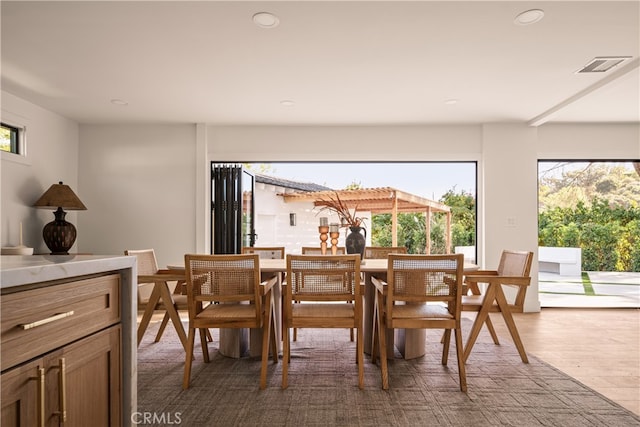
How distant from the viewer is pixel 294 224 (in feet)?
31.8

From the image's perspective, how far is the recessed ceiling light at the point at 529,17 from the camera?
259cm

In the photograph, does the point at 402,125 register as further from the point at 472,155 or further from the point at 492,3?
the point at 492,3

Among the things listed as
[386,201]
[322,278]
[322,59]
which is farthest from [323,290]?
[386,201]

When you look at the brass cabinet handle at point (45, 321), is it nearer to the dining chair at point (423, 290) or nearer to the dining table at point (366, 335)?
the dining chair at point (423, 290)

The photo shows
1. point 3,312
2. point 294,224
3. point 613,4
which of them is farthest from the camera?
point 294,224

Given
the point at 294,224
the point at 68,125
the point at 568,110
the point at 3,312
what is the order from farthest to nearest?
the point at 294,224 → the point at 68,125 → the point at 568,110 → the point at 3,312

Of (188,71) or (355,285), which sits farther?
(188,71)

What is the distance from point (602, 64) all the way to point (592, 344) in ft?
7.86

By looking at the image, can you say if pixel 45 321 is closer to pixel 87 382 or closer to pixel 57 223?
pixel 87 382

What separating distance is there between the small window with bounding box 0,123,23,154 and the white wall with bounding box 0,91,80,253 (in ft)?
0.25

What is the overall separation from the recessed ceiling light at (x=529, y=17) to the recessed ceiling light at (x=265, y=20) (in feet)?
4.99

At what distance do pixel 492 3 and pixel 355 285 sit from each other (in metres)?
1.86

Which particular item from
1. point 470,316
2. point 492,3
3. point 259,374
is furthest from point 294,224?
point 492,3

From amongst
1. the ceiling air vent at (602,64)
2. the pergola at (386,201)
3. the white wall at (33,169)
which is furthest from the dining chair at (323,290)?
the pergola at (386,201)
